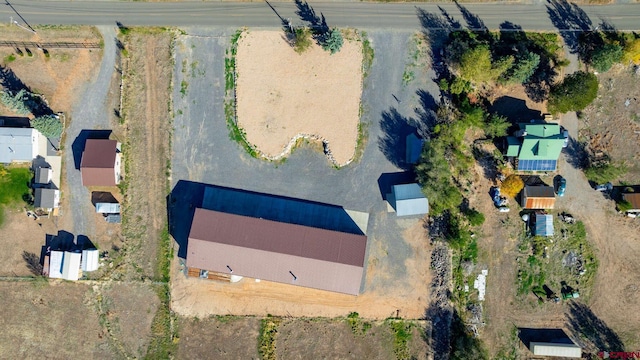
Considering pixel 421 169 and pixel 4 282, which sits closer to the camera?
pixel 421 169

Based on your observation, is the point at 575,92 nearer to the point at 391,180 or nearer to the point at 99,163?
the point at 391,180

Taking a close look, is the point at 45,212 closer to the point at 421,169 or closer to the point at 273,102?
the point at 273,102

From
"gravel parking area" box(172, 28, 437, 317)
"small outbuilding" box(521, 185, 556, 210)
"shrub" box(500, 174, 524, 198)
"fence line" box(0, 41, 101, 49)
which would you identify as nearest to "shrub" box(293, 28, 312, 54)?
"gravel parking area" box(172, 28, 437, 317)

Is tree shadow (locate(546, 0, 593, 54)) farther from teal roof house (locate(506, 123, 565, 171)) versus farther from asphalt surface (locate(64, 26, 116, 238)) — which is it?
asphalt surface (locate(64, 26, 116, 238))

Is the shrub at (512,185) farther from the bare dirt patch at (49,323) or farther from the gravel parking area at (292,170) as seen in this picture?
the bare dirt patch at (49,323)

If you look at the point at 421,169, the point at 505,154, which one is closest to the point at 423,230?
the point at 421,169

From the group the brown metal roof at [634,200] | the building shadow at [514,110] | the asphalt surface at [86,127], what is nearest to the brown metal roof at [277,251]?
the asphalt surface at [86,127]
